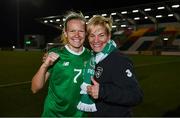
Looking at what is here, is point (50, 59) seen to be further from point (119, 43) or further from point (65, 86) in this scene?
point (119, 43)

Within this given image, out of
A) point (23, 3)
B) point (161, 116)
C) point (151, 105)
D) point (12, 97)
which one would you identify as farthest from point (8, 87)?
point (23, 3)

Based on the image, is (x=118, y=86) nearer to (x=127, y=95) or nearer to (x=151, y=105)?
(x=127, y=95)

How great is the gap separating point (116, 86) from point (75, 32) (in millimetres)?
847

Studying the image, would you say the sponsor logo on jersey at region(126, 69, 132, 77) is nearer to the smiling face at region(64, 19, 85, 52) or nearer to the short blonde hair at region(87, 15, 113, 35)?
the short blonde hair at region(87, 15, 113, 35)

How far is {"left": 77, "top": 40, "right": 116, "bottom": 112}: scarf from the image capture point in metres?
2.99

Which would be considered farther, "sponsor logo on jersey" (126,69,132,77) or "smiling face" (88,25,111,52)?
"smiling face" (88,25,111,52)

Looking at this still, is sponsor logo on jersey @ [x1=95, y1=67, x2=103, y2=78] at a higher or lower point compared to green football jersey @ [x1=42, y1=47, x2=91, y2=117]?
higher

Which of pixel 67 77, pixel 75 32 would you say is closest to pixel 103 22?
pixel 75 32

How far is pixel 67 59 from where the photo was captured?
11.4 ft

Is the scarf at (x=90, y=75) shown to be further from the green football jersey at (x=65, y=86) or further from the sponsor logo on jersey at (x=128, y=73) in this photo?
the sponsor logo on jersey at (x=128, y=73)

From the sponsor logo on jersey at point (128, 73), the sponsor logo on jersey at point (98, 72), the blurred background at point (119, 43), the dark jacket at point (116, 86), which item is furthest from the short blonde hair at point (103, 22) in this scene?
the blurred background at point (119, 43)

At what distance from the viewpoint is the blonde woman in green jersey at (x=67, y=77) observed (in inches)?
134

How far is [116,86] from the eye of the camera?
2830 mm

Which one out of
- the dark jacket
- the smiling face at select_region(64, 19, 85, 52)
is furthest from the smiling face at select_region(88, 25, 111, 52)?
the smiling face at select_region(64, 19, 85, 52)
